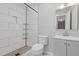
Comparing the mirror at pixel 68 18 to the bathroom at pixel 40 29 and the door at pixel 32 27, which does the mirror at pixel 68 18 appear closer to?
the bathroom at pixel 40 29

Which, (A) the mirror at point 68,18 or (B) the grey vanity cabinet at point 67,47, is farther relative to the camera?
(A) the mirror at point 68,18

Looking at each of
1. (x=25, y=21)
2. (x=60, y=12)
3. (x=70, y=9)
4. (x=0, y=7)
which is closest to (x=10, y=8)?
(x=0, y=7)

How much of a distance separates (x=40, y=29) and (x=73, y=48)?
142 cm

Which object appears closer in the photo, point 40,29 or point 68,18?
point 68,18

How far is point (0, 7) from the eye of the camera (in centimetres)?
240

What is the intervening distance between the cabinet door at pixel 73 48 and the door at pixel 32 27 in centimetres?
142

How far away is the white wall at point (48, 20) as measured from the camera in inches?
109

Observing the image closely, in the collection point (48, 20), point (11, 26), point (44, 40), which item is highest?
point (48, 20)

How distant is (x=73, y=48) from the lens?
1.98 metres

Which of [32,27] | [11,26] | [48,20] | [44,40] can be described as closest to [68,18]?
[48,20]

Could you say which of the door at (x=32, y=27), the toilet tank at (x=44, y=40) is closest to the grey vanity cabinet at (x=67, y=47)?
the toilet tank at (x=44, y=40)

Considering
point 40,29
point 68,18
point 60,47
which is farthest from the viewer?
point 40,29

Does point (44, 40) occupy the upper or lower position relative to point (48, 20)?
lower

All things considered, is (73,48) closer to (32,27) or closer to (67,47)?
(67,47)
